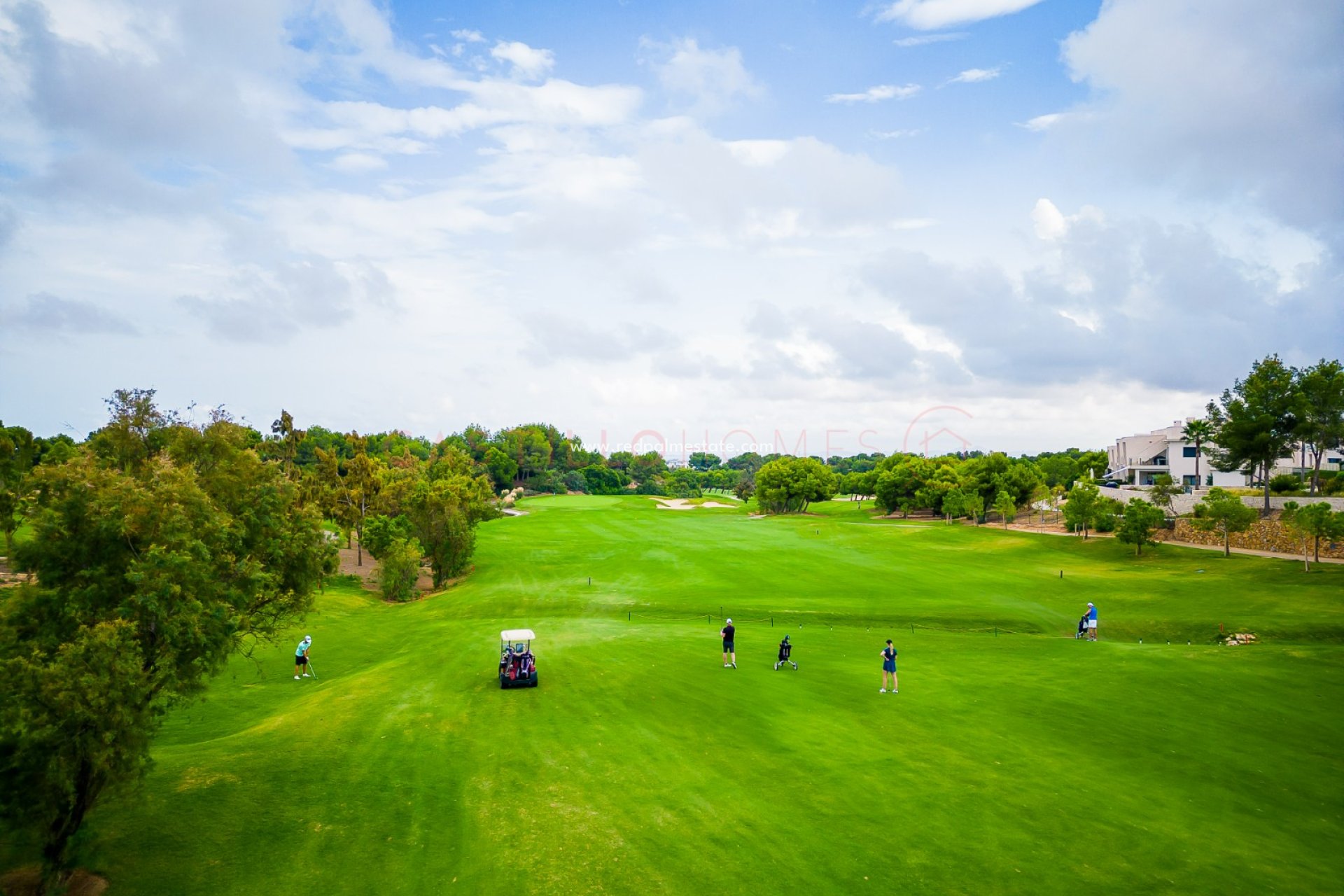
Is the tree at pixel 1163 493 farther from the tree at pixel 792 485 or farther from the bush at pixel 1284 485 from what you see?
the tree at pixel 792 485

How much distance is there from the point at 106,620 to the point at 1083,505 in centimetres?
8098

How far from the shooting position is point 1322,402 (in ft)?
228

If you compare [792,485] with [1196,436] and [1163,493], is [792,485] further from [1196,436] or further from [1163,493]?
[1163,493]

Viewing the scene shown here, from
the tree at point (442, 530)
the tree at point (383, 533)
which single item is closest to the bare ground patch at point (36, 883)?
the tree at point (383, 533)

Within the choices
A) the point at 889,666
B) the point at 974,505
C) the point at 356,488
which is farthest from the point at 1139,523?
the point at 356,488

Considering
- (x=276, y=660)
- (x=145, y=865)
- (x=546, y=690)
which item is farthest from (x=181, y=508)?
(x=276, y=660)

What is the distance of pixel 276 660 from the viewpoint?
3559cm

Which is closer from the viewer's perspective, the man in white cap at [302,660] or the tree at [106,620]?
the tree at [106,620]

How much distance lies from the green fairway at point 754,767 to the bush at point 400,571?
13.6 metres

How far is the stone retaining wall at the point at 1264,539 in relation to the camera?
191ft

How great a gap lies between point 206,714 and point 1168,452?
139529mm

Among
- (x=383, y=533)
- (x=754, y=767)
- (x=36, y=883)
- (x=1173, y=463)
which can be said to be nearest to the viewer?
(x=36, y=883)

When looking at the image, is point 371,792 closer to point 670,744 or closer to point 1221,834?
point 670,744

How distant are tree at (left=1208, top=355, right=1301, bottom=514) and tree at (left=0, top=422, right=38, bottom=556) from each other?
3834 inches
